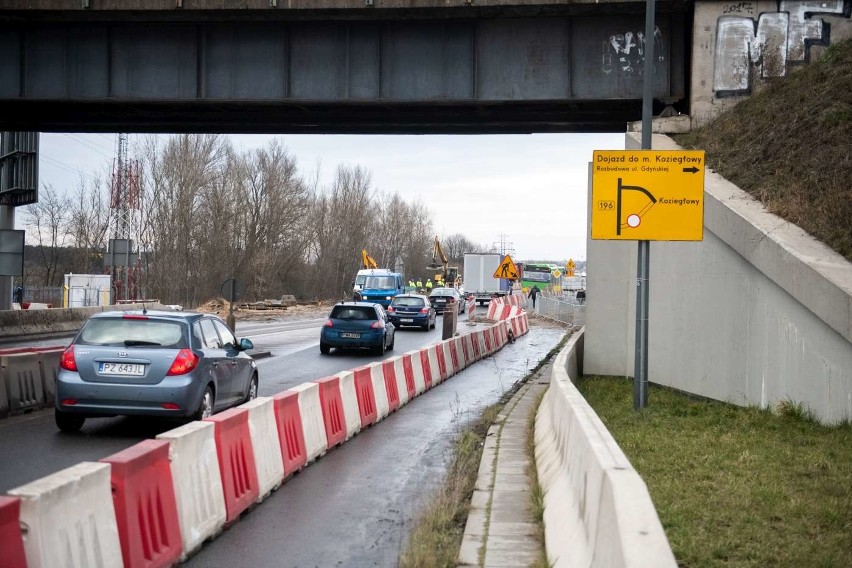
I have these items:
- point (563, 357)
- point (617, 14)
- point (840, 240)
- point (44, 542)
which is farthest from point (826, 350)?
point (617, 14)

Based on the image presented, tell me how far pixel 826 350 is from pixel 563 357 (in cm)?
377

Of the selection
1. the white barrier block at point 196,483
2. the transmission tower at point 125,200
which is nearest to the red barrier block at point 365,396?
the white barrier block at point 196,483

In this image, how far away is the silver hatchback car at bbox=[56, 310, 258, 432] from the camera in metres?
10.6

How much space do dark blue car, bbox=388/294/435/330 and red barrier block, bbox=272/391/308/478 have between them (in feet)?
93.2

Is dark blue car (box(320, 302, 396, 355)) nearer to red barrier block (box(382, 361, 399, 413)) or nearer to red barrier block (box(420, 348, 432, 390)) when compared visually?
red barrier block (box(420, 348, 432, 390))

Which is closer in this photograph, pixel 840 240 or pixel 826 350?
pixel 826 350

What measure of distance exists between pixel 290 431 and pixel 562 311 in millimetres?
40689

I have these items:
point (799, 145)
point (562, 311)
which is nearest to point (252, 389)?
point (799, 145)

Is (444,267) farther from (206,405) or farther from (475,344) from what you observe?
(206,405)

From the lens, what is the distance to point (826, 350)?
420 inches

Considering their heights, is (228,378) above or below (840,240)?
below

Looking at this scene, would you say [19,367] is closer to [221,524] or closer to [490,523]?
[221,524]

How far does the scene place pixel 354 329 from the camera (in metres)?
25.0

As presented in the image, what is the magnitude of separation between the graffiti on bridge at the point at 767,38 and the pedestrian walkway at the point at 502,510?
12.2 m
